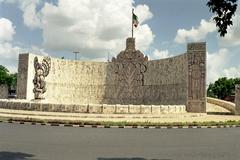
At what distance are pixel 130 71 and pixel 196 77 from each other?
44.9 feet

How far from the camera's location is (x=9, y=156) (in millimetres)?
10141

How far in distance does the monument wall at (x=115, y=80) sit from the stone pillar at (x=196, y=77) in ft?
5.05

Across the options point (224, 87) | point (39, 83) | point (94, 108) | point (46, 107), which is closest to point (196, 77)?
point (94, 108)

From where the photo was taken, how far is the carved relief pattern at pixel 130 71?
4834cm

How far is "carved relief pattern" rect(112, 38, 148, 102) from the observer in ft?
159

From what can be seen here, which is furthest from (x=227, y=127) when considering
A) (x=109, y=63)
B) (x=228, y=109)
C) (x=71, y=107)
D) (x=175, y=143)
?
(x=109, y=63)

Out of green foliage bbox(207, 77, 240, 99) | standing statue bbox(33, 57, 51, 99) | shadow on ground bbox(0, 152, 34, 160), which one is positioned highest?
green foliage bbox(207, 77, 240, 99)

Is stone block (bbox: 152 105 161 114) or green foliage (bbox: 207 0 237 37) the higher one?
green foliage (bbox: 207 0 237 37)

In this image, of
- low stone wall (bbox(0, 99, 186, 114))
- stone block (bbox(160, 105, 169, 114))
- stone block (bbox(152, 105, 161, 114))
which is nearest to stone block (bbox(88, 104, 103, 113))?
low stone wall (bbox(0, 99, 186, 114))

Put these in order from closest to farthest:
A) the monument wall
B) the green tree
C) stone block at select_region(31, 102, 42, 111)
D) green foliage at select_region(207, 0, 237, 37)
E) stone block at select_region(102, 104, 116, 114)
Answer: green foliage at select_region(207, 0, 237, 37), stone block at select_region(102, 104, 116, 114), stone block at select_region(31, 102, 42, 111), the monument wall, the green tree

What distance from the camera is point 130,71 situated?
49.1m

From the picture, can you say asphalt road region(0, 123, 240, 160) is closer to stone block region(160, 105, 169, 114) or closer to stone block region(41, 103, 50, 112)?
stone block region(160, 105, 169, 114)

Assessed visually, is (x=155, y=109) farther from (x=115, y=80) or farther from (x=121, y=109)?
(x=115, y=80)

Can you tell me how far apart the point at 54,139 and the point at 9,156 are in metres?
4.26
